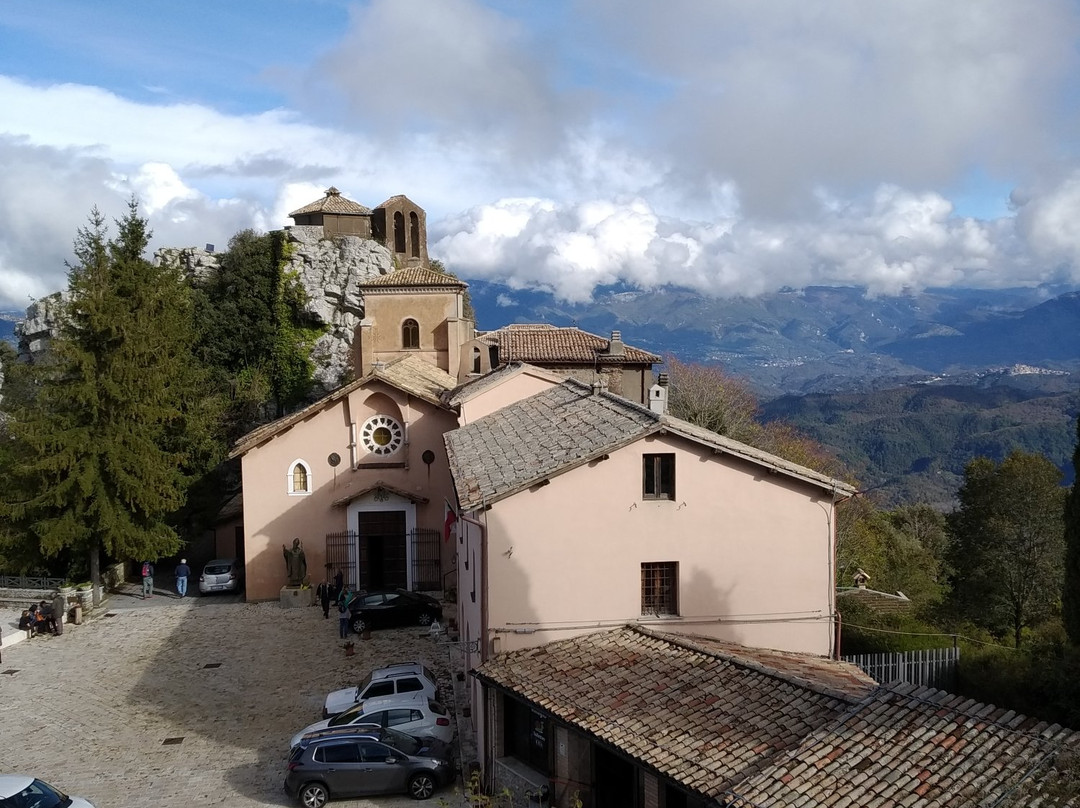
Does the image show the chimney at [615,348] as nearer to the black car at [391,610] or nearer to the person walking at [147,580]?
the black car at [391,610]

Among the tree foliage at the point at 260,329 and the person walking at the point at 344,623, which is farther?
the tree foliage at the point at 260,329

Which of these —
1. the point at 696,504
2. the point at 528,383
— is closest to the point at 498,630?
the point at 696,504

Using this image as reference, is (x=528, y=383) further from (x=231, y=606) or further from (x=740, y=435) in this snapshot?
(x=740, y=435)

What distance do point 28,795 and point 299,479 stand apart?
18796 millimetres

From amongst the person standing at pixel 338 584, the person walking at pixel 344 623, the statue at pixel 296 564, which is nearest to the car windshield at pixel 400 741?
the person walking at pixel 344 623

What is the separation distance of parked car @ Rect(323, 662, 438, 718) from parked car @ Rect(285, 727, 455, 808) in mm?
2412

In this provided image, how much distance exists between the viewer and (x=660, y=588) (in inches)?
698

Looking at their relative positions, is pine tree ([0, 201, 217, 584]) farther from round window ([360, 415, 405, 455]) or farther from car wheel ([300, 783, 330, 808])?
car wheel ([300, 783, 330, 808])

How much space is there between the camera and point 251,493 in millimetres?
31797

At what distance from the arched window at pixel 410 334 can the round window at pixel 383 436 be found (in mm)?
8714

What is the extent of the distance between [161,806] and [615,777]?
8.27m

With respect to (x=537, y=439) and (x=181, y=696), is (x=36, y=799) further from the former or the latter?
(x=537, y=439)

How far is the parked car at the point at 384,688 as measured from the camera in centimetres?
1922

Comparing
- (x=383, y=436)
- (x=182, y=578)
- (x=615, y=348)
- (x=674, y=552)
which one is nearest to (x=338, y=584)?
(x=383, y=436)
